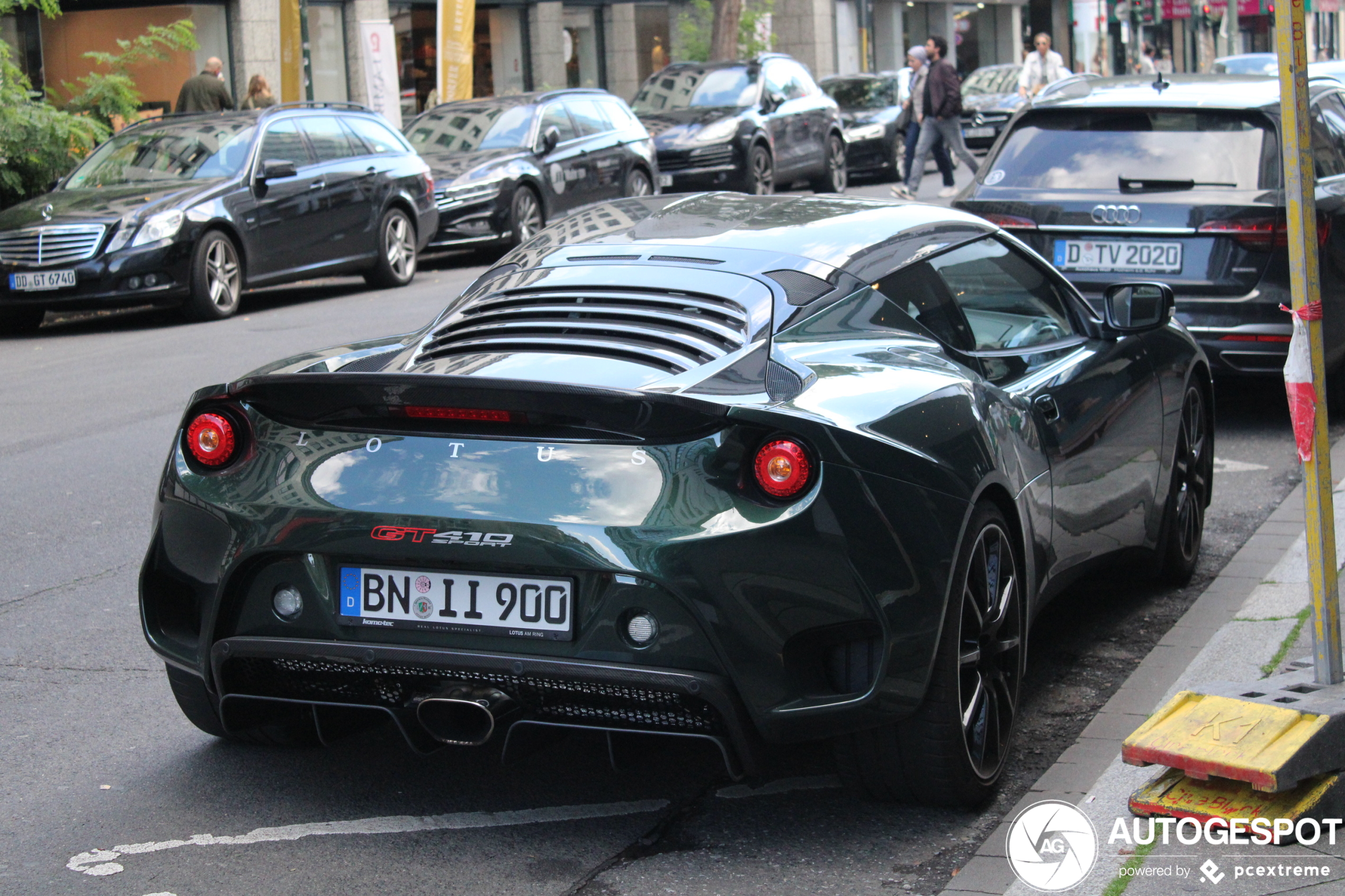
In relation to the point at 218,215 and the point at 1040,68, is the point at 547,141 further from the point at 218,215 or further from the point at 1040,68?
the point at 1040,68

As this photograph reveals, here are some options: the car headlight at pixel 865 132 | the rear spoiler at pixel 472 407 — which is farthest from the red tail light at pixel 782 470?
the car headlight at pixel 865 132

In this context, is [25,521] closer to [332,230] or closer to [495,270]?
[495,270]

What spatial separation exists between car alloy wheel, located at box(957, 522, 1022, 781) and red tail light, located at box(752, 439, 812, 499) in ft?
1.71

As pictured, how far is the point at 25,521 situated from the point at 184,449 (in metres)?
3.32

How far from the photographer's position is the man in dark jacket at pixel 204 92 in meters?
18.9

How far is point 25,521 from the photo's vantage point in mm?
6809

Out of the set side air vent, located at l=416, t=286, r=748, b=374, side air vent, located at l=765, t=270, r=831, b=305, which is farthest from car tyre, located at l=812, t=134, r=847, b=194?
side air vent, located at l=416, t=286, r=748, b=374

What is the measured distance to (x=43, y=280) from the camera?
41.7ft

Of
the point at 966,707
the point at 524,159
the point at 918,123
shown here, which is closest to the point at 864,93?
the point at 918,123

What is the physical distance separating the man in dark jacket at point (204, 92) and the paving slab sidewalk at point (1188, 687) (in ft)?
49.0

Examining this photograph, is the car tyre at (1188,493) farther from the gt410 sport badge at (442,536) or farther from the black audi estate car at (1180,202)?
the gt410 sport badge at (442,536)

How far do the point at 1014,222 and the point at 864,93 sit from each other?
2060cm

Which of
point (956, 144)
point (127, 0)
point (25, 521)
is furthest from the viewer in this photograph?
point (127, 0)

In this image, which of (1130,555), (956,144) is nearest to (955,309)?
(1130,555)
